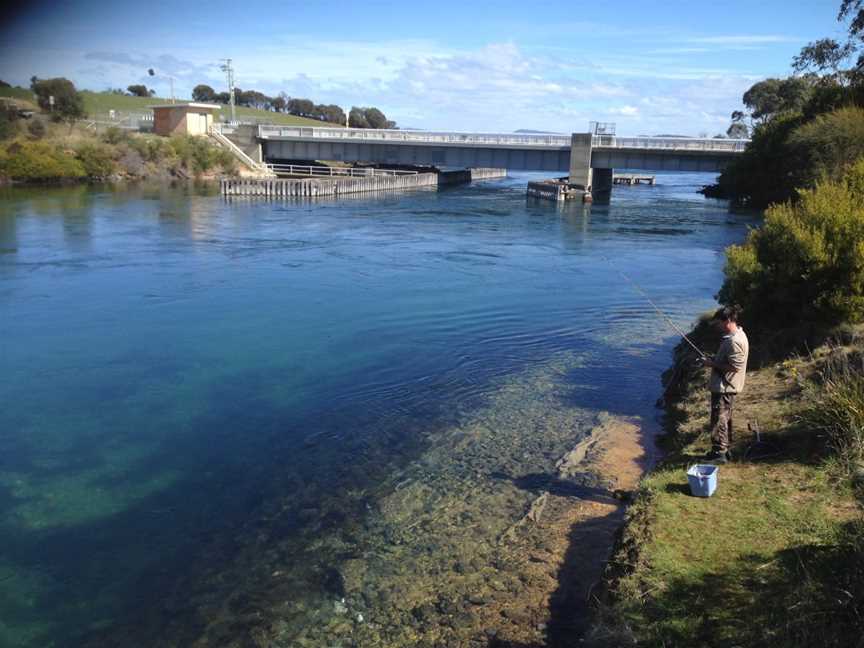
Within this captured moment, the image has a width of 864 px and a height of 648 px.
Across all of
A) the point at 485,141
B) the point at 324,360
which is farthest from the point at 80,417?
the point at 485,141

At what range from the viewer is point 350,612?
8656 mm

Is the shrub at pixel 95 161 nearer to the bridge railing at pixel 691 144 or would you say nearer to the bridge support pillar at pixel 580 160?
the bridge support pillar at pixel 580 160

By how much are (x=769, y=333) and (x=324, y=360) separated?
1021 cm

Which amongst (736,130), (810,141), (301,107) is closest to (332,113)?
(301,107)

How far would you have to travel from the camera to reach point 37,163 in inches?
2429

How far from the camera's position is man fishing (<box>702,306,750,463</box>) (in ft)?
33.8

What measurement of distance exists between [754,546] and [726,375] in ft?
10.3

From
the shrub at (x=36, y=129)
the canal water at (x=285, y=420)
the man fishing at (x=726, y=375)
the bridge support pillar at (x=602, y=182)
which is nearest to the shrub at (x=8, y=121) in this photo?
the shrub at (x=36, y=129)

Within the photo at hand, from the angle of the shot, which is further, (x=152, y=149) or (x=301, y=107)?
(x=301, y=107)

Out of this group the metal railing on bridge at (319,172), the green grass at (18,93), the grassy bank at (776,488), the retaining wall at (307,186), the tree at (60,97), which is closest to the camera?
the grassy bank at (776,488)

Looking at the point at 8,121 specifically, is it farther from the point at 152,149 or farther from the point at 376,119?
the point at 376,119

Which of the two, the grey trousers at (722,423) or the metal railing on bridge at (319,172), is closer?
the grey trousers at (722,423)

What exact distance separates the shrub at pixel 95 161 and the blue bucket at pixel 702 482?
68.7 metres

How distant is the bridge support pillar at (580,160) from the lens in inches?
2623
